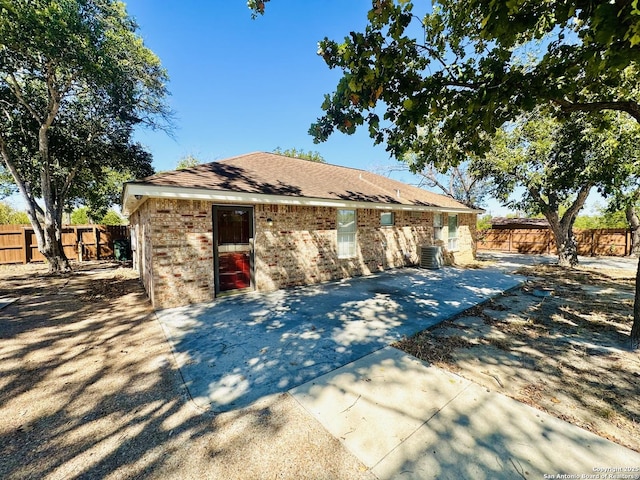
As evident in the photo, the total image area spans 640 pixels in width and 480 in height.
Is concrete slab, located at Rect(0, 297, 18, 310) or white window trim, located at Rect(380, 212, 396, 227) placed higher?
white window trim, located at Rect(380, 212, 396, 227)

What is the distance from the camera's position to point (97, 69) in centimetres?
792

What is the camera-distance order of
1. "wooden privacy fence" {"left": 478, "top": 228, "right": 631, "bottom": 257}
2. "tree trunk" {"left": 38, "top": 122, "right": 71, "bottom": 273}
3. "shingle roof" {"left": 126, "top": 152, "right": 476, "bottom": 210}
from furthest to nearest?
"wooden privacy fence" {"left": 478, "top": 228, "right": 631, "bottom": 257}, "tree trunk" {"left": 38, "top": 122, "right": 71, "bottom": 273}, "shingle roof" {"left": 126, "top": 152, "right": 476, "bottom": 210}

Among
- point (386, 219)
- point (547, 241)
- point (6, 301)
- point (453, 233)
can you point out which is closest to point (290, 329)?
point (386, 219)

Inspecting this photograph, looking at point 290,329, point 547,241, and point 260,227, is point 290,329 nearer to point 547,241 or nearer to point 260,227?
point 260,227

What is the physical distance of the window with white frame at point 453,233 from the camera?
1373 centimetres

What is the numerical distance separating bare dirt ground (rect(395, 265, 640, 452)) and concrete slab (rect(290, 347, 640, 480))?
11.3 inches

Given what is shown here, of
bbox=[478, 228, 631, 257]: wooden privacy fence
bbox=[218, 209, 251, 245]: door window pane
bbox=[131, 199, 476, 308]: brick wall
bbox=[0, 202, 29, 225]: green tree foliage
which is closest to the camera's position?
bbox=[131, 199, 476, 308]: brick wall

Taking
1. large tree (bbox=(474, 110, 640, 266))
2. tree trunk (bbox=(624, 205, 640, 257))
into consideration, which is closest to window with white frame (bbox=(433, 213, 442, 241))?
large tree (bbox=(474, 110, 640, 266))

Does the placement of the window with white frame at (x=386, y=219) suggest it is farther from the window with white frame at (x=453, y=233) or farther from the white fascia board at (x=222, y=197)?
the window with white frame at (x=453, y=233)

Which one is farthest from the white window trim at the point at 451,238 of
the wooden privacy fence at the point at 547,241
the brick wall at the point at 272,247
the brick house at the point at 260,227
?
the wooden privacy fence at the point at 547,241

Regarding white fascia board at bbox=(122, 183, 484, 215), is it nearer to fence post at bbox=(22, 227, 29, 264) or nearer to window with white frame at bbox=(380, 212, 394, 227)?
window with white frame at bbox=(380, 212, 394, 227)

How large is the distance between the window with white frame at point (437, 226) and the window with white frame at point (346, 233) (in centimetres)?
541

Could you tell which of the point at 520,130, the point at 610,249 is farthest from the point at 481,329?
the point at 610,249

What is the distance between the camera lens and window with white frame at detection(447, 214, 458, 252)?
13.7 meters
